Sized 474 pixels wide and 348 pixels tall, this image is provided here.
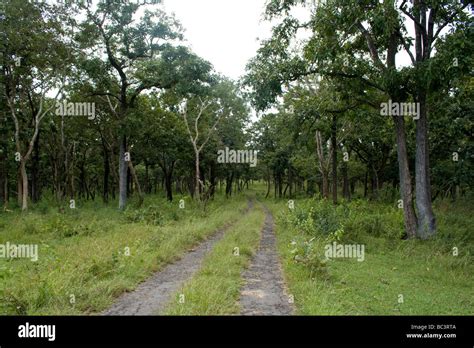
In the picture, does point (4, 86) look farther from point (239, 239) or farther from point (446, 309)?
point (446, 309)

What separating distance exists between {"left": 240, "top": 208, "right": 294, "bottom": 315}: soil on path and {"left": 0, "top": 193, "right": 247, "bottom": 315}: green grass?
2.48 metres

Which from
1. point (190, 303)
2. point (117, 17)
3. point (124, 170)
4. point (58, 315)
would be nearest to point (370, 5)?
point (190, 303)

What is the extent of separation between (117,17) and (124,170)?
365 inches

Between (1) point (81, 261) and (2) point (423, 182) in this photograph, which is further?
(2) point (423, 182)

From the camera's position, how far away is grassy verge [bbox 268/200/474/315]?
6.22 m
